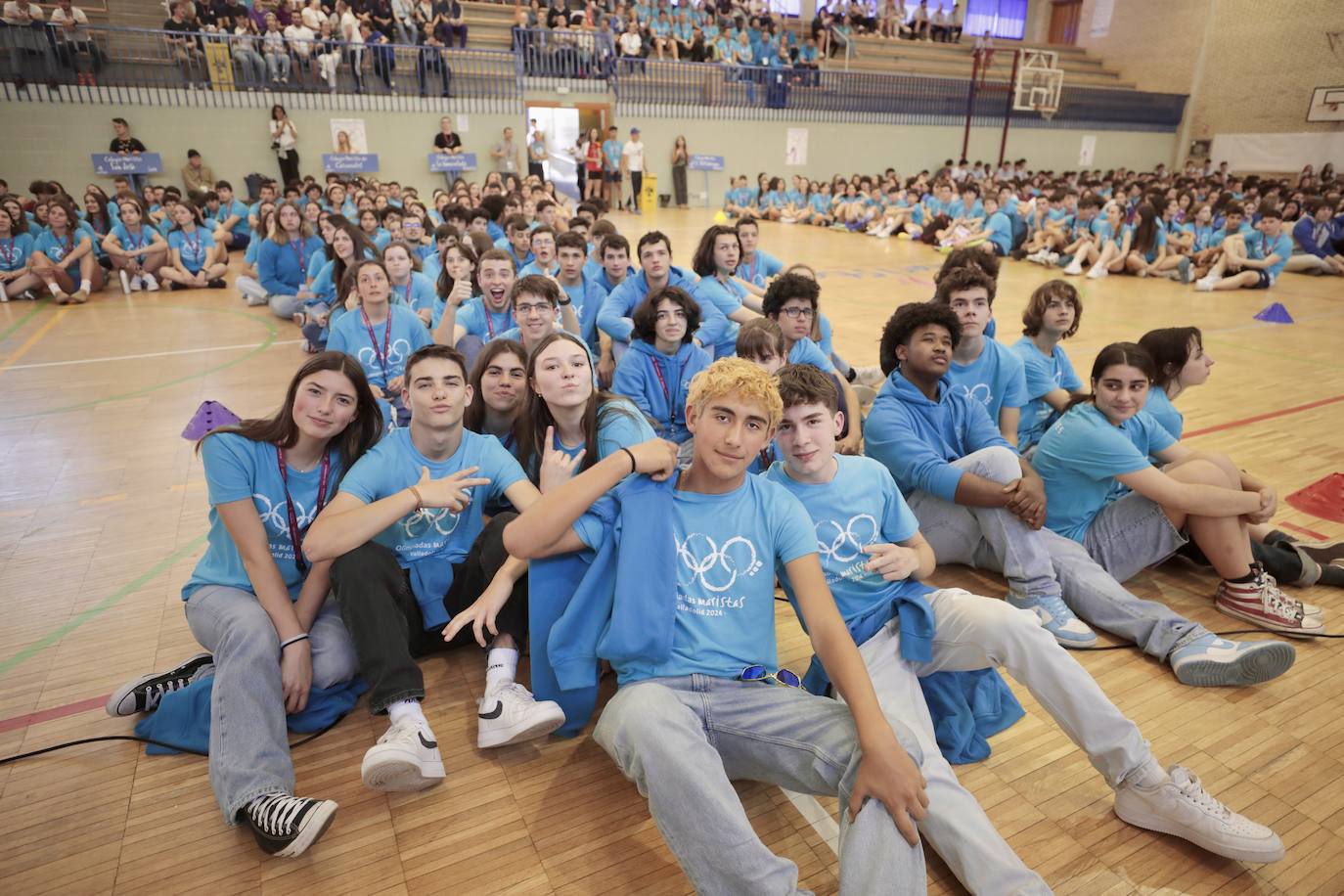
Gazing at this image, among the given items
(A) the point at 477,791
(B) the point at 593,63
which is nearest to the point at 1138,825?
(A) the point at 477,791

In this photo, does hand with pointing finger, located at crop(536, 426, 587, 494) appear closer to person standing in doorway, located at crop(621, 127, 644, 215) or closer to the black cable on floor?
the black cable on floor

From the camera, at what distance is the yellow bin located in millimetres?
19578

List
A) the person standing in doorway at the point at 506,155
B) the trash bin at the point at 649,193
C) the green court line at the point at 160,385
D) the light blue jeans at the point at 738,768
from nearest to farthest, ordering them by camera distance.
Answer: the light blue jeans at the point at 738,768
the green court line at the point at 160,385
the person standing in doorway at the point at 506,155
the trash bin at the point at 649,193

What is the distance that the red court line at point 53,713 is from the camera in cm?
249

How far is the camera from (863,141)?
71.8 ft

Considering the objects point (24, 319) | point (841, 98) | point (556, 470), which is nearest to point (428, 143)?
point (24, 319)

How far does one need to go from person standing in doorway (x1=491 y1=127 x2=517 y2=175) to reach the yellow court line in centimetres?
1025

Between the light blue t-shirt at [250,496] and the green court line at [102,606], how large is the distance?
3.26 ft

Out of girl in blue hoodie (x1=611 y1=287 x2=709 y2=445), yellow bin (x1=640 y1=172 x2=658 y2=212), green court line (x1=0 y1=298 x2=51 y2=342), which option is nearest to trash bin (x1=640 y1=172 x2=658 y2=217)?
yellow bin (x1=640 y1=172 x2=658 y2=212)

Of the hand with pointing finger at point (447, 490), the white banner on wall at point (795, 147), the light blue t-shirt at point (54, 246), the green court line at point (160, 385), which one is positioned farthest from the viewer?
the white banner on wall at point (795, 147)

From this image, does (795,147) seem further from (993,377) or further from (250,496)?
(250,496)

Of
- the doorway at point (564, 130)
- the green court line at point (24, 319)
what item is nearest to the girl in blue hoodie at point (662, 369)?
the green court line at point (24, 319)

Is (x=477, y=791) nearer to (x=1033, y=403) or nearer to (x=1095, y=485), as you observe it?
(x=1095, y=485)

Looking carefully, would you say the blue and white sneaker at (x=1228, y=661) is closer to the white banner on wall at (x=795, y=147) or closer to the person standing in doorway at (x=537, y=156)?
the person standing in doorway at (x=537, y=156)
